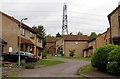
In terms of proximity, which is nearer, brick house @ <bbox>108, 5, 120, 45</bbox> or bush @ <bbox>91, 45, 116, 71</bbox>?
bush @ <bbox>91, 45, 116, 71</bbox>

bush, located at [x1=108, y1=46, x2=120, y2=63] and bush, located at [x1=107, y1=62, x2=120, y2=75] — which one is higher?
bush, located at [x1=108, y1=46, x2=120, y2=63]

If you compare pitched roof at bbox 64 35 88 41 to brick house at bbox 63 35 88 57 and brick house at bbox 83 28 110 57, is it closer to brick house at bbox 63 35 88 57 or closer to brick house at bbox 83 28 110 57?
brick house at bbox 63 35 88 57

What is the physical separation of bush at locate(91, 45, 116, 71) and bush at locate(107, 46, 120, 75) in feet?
5.21

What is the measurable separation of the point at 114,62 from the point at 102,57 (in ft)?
10.9

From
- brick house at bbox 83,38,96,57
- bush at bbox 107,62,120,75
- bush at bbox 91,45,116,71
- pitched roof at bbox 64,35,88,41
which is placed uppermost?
pitched roof at bbox 64,35,88,41

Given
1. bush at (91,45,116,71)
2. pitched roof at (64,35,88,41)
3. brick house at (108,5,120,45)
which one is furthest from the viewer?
pitched roof at (64,35,88,41)

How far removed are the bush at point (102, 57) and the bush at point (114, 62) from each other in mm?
1587

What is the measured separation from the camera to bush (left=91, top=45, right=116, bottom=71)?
24.2m

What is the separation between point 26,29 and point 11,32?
19.3 ft

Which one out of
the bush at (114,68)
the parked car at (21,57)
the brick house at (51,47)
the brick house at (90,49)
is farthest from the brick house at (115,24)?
the brick house at (51,47)

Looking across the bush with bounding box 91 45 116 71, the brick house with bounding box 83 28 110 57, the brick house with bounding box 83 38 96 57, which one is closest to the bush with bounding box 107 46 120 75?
the bush with bounding box 91 45 116 71

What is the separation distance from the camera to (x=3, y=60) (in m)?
39.0

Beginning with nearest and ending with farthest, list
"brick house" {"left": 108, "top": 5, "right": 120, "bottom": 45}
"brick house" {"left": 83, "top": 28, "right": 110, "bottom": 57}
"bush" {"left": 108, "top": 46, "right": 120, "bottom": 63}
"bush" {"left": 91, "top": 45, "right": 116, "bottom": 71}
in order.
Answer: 1. "bush" {"left": 108, "top": 46, "right": 120, "bottom": 63}
2. "bush" {"left": 91, "top": 45, "right": 116, "bottom": 71}
3. "brick house" {"left": 108, "top": 5, "right": 120, "bottom": 45}
4. "brick house" {"left": 83, "top": 28, "right": 110, "bottom": 57}

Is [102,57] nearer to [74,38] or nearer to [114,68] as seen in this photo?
[114,68]
